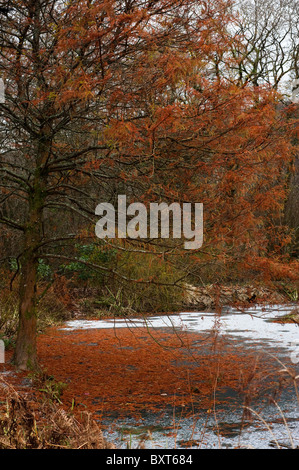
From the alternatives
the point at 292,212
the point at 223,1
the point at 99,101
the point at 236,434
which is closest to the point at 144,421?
the point at 236,434

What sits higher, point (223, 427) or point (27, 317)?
point (27, 317)

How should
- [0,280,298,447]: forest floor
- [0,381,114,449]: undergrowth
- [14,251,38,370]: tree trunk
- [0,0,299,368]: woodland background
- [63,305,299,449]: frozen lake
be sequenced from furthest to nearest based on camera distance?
1. [14,251,38,370]: tree trunk
2. [0,280,298,447]: forest floor
3. [0,0,299,368]: woodland background
4. [63,305,299,449]: frozen lake
5. [0,381,114,449]: undergrowth

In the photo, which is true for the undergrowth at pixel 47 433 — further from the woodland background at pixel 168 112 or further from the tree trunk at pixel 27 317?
the tree trunk at pixel 27 317

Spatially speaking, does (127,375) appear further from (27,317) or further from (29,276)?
(29,276)

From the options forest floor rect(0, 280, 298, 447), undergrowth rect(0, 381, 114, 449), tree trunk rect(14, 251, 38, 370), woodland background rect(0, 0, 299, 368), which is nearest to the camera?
undergrowth rect(0, 381, 114, 449)

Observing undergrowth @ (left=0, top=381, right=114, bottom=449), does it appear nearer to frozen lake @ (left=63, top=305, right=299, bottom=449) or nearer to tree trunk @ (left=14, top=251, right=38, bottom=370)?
frozen lake @ (left=63, top=305, right=299, bottom=449)

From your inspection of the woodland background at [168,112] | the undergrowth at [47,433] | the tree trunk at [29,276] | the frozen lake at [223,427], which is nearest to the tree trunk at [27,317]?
the tree trunk at [29,276]

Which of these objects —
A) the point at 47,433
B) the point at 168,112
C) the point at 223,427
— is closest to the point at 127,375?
the point at 223,427

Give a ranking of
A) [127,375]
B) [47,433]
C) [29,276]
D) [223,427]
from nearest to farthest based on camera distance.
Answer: [47,433] → [223,427] → [127,375] → [29,276]

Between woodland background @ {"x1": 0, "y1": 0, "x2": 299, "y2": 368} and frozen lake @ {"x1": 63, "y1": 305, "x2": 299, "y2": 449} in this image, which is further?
woodland background @ {"x1": 0, "y1": 0, "x2": 299, "y2": 368}

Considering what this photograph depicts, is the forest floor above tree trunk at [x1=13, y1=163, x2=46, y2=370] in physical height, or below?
below

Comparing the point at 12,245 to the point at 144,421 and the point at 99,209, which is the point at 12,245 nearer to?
the point at 99,209

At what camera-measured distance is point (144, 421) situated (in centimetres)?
412

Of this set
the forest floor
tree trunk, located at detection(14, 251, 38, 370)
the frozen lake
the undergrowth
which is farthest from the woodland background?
the undergrowth
